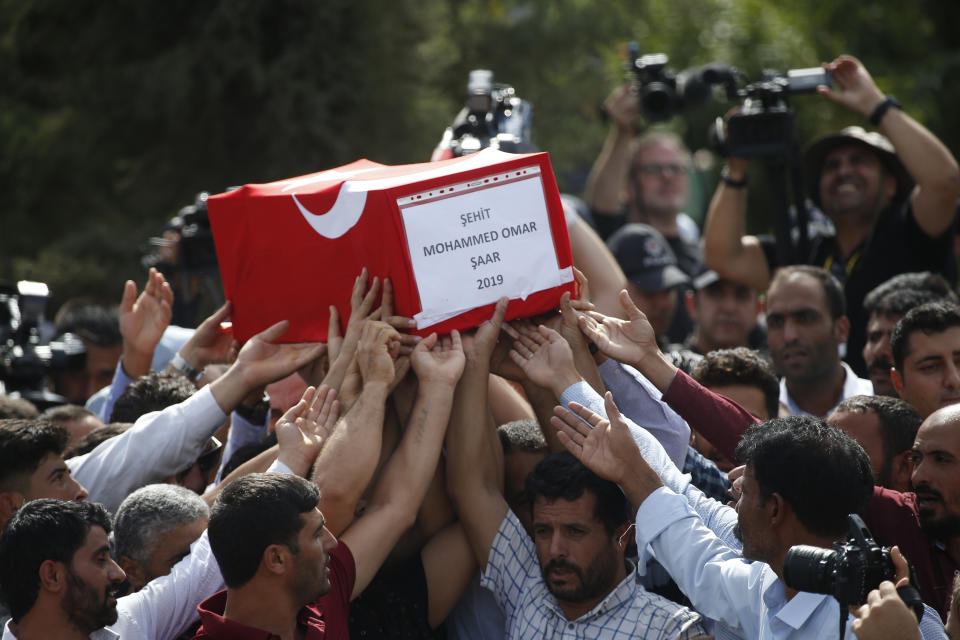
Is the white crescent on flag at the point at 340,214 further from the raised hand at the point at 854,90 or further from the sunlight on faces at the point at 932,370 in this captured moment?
the raised hand at the point at 854,90

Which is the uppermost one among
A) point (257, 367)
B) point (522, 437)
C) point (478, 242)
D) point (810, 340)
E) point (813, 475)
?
point (478, 242)

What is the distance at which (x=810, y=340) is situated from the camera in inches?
231

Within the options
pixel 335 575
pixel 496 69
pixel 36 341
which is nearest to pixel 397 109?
pixel 496 69

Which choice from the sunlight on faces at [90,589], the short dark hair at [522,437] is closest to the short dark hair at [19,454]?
the sunlight on faces at [90,589]

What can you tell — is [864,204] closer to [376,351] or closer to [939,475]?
[939,475]

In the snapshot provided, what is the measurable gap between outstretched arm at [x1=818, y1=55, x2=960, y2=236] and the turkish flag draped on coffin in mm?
2464

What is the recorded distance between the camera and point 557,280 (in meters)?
4.44

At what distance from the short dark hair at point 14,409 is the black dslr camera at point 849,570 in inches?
146

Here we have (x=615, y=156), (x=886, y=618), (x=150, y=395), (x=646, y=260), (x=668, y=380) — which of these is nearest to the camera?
(x=886, y=618)

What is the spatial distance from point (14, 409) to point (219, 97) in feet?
22.9

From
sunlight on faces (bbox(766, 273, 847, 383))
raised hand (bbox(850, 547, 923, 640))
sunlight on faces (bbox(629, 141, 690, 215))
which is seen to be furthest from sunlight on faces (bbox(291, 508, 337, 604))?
sunlight on faces (bbox(629, 141, 690, 215))

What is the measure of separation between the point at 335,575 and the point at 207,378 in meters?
2.20

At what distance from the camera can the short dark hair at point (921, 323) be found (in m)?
5.13

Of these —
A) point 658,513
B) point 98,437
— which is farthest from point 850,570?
point 98,437
